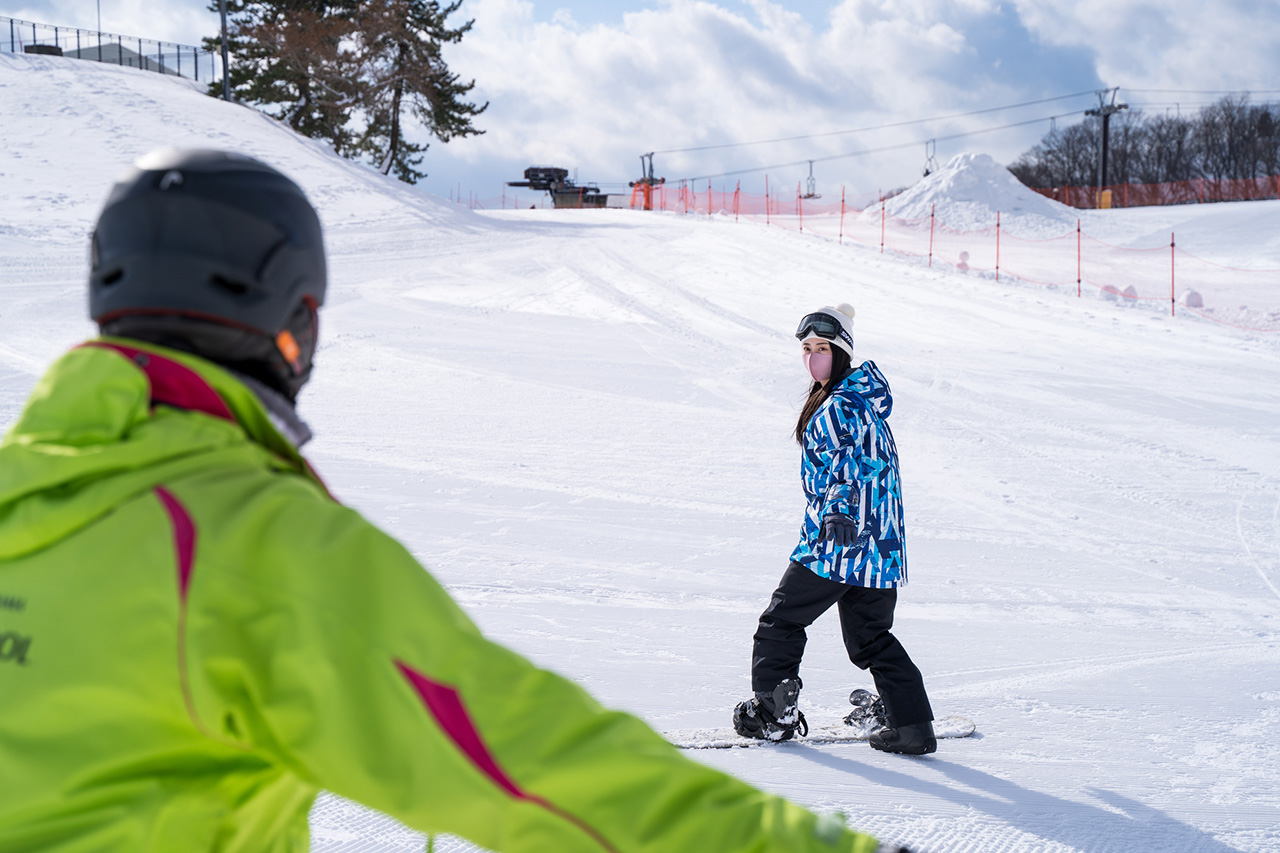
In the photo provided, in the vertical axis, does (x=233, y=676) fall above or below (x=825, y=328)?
below

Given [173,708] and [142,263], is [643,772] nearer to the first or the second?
[173,708]

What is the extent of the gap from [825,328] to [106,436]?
329cm

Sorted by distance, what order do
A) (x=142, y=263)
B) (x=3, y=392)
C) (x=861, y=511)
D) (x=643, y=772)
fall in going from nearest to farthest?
1. (x=643, y=772)
2. (x=142, y=263)
3. (x=861, y=511)
4. (x=3, y=392)

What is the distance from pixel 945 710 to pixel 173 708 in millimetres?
3791

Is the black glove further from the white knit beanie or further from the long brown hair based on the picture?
the white knit beanie

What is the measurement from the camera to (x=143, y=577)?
898 millimetres

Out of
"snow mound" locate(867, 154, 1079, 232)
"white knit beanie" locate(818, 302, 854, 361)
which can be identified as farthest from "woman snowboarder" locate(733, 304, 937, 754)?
"snow mound" locate(867, 154, 1079, 232)

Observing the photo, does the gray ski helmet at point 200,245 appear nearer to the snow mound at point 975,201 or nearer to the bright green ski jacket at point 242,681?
the bright green ski jacket at point 242,681

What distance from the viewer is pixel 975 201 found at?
101 ft

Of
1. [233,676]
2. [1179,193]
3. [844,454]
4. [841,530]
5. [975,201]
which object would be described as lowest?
[841,530]

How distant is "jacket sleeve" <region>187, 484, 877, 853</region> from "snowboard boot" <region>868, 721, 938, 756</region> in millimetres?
3094

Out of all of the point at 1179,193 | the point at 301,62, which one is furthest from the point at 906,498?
the point at 1179,193

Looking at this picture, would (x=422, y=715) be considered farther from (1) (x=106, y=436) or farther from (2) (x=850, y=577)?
(2) (x=850, y=577)

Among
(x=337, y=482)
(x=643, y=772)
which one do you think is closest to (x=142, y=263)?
(x=643, y=772)
